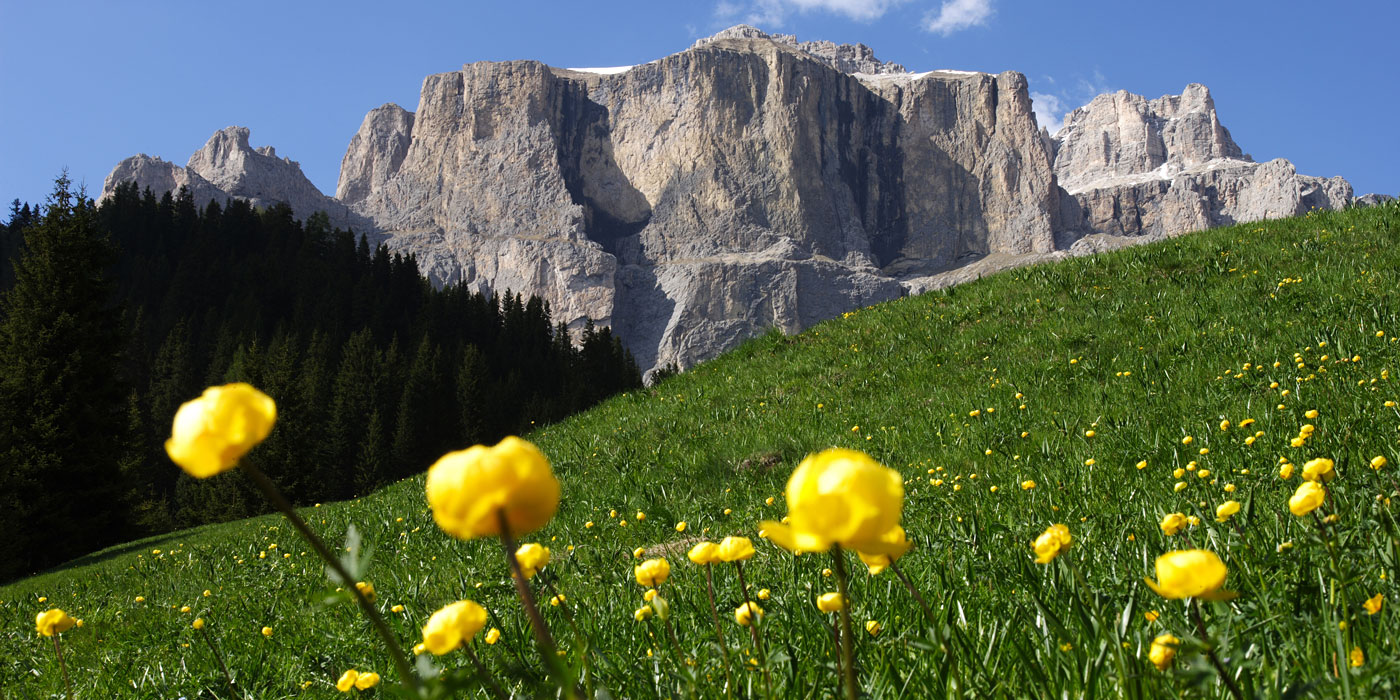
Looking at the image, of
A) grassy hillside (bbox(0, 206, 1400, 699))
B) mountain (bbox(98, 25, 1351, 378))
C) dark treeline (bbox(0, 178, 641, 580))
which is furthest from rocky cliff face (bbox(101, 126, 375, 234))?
grassy hillside (bbox(0, 206, 1400, 699))

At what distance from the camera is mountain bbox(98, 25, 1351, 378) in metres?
163

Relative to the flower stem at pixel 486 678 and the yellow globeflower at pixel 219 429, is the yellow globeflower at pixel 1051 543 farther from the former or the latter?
the yellow globeflower at pixel 219 429

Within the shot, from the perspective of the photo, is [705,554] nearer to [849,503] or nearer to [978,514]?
[849,503]

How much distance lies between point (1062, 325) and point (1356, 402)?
4.90 metres

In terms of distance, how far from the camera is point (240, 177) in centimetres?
17312

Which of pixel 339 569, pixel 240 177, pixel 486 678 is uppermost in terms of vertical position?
pixel 240 177

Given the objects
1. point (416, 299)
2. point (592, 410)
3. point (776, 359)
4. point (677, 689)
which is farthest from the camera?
point (416, 299)

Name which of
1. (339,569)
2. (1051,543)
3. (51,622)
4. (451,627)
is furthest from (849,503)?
(51,622)

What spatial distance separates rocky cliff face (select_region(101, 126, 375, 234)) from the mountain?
26.1 inches

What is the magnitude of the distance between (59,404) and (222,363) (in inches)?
2069

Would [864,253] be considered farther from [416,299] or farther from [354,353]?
[354,353]

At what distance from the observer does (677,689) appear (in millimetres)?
1912

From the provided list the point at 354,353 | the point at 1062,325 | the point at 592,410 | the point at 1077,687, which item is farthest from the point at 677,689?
the point at 354,353

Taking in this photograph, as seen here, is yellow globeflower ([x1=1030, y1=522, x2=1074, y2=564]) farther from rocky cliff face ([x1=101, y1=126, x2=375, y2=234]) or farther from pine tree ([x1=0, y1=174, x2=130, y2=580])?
rocky cliff face ([x1=101, y1=126, x2=375, y2=234])
